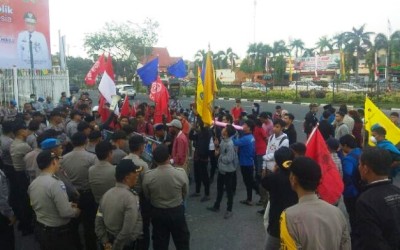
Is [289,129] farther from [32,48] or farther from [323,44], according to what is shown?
[323,44]

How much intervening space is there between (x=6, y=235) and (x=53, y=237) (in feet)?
2.98

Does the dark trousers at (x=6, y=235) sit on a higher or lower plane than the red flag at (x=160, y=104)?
lower

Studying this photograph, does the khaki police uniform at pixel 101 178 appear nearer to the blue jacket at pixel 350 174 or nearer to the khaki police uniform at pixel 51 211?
the khaki police uniform at pixel 51 211

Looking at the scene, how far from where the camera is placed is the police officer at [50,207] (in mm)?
3764

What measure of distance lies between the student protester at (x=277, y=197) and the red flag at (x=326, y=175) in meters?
0.35

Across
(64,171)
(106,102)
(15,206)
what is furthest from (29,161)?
(106,102)

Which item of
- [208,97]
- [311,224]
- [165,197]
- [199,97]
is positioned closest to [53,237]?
[165,197]

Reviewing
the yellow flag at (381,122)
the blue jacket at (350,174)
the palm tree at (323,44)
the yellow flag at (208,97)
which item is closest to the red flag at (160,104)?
the yellow flag at (208,97)

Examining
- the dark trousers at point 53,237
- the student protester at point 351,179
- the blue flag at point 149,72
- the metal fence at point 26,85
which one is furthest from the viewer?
the metal fence at point 26,85

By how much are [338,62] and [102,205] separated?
5962 centimetres

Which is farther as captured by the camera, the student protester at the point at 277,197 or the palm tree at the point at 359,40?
the palm tree at the point at 359,40

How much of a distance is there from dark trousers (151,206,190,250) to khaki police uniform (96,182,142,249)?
0.54 m

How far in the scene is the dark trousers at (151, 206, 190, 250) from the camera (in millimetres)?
4242

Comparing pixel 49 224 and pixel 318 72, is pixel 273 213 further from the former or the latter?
pixel 318 72
